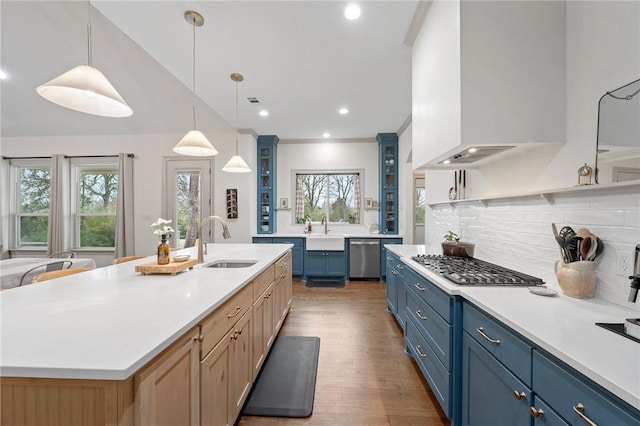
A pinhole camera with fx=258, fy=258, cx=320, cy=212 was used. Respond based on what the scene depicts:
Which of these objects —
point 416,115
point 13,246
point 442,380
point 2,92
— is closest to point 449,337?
point 442,380

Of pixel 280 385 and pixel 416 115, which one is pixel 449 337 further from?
pixel 416 115

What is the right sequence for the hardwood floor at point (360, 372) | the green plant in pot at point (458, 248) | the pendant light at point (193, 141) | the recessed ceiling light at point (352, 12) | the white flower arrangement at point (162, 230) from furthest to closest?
the green plant in pot at point (458, 248), the pendant light at point (193, 141), the recessed ceiling light at point (352, 12), the white flower arrangement at point (162, 230), the hardwood floor at point (360, 372)

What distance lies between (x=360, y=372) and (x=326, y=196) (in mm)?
3887

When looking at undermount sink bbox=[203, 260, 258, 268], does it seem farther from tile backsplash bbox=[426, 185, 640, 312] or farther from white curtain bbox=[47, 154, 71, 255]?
white curtain bbox=[47, 154, 71, 255]

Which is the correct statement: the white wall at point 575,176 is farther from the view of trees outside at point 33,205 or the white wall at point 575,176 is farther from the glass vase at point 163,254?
the view of trees outside at point 33,205

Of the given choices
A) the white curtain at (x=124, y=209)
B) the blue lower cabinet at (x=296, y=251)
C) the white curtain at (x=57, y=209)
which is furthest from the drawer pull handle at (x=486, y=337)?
the white curtain at (x=57, y=209)

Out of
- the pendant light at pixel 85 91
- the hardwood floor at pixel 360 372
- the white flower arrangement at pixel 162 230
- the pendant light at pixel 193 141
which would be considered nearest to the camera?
the pendant light at pixel 85 91

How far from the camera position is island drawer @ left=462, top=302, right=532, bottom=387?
945 millimetres

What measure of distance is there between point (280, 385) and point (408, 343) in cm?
114

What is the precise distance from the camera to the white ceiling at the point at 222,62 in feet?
7.14

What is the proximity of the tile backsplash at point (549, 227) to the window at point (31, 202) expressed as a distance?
7.51m

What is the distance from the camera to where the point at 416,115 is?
236 centimetres

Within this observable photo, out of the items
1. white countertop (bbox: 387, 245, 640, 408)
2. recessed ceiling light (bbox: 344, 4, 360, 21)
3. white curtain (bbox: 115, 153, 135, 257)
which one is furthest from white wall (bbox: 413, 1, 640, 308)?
white curtain (bbox: 115, 153, 135, 257)

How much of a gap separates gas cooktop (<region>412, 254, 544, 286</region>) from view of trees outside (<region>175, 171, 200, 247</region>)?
4405 mm
